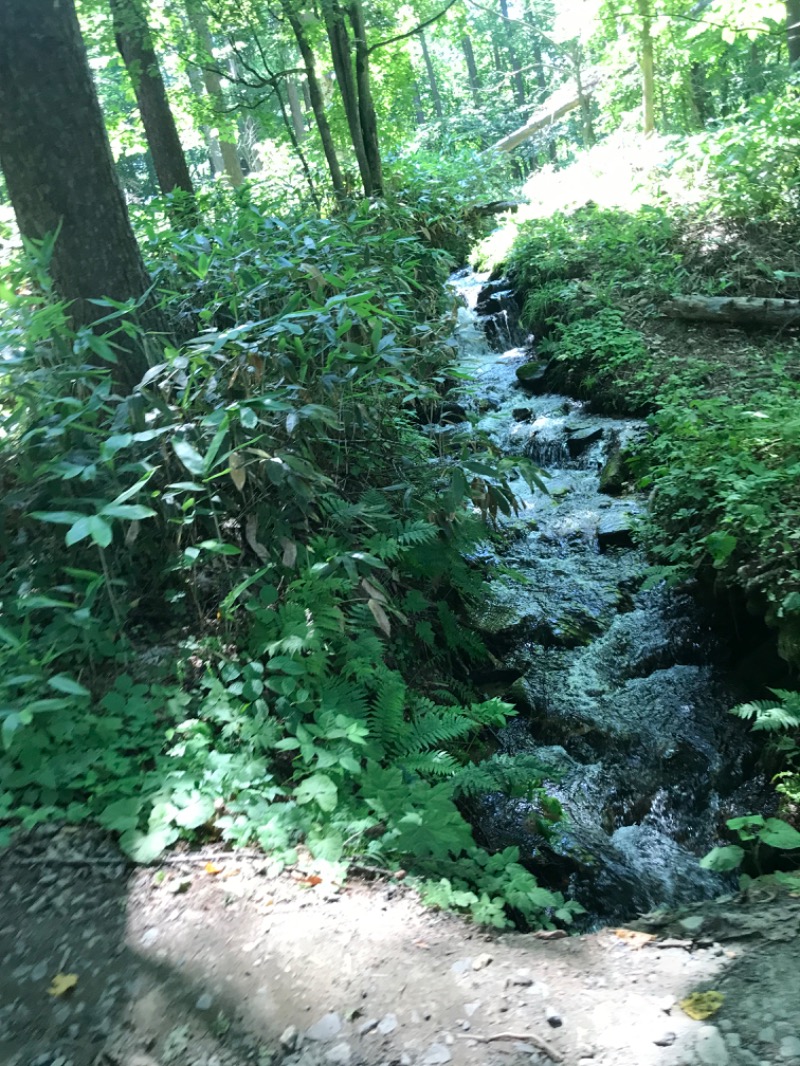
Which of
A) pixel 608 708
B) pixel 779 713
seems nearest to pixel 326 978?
pixel 779 713

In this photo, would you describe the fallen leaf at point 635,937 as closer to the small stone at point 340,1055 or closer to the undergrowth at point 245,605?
the undergrowth at point 245,605

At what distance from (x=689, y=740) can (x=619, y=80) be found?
1976 centimetres

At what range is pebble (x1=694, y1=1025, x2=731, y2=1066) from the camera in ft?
6.48

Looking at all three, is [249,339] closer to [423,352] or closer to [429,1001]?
[423,352]

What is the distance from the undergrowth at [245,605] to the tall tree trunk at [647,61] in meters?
11.6

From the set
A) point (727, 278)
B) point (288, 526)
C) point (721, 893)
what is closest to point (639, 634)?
point (721, 893)

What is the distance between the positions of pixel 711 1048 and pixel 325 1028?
1111 mm

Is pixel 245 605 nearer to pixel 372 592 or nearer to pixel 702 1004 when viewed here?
pixel 372 592

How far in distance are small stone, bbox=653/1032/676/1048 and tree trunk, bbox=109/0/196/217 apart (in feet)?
28.2

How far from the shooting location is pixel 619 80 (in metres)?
18.8

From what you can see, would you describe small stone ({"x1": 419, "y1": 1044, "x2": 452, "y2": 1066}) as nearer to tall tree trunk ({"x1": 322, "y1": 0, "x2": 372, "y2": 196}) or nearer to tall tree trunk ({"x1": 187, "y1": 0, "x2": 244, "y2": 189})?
tall tree trunk ({"x1": 187, "y1": 0, "x2": 244, "y2": 189})

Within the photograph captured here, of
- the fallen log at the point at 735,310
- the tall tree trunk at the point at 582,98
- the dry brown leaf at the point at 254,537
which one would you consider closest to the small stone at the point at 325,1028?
the dry brown leaf at the point at 254,537

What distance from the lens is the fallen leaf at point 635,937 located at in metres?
2.67

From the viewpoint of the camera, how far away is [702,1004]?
220 centimetres
